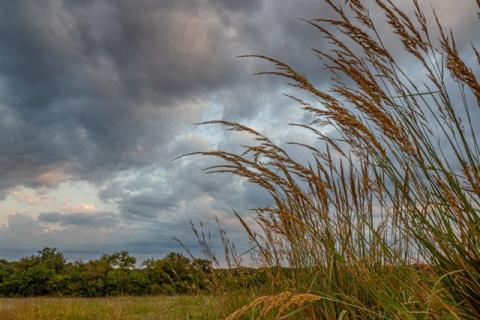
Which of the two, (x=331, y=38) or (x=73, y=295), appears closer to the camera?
(x=331, y=38)

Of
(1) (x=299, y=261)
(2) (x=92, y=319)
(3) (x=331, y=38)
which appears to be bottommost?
(2) (x=92, y=319)

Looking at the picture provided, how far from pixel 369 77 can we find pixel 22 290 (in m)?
12.2

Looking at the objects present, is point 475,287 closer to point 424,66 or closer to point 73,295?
point 424,66

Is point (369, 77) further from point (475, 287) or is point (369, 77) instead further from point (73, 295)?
point (73, 295)

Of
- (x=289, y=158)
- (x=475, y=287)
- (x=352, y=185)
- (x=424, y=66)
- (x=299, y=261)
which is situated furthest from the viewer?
(x=299, y=261)

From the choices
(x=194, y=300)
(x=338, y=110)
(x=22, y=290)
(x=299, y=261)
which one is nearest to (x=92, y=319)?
(x=194, y=300)

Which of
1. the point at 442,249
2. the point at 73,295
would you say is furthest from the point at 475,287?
the point at 73,295

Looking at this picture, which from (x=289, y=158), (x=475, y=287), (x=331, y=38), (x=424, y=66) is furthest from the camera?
(x=289, y=158)

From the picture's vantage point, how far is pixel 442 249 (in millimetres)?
2209

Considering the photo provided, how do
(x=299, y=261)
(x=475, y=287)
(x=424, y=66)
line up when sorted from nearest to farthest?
(x=475, y=287) → (x=424, y=66) → (x=299, y=261)

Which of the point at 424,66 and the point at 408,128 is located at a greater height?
the point at 424,66

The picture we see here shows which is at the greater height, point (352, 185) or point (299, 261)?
A: point (352, 185)

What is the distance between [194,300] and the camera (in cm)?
665

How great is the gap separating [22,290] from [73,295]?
1.56 m
